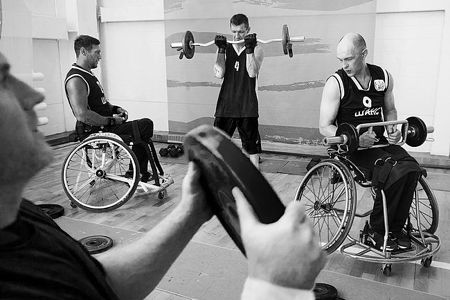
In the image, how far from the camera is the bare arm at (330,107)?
8.50 ft

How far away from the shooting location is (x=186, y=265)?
→ 2.40 meters

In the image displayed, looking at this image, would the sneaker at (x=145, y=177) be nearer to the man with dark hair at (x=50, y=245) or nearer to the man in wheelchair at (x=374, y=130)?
the man in wheelchair at (x=374, y=130)

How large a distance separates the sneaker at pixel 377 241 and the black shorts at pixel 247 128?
178cm

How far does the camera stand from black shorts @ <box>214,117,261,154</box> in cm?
407

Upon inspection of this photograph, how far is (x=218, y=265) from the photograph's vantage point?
2.39m

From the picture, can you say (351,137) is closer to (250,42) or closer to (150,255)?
(150,255)

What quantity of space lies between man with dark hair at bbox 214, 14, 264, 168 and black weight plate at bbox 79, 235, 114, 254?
1.75m

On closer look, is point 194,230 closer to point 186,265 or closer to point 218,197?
point 218,197

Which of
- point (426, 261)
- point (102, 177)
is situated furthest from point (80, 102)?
point (426, 261)

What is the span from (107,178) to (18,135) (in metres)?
2.81

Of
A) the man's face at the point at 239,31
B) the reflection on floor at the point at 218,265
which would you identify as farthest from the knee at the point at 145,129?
the man's face at the point at 239,31

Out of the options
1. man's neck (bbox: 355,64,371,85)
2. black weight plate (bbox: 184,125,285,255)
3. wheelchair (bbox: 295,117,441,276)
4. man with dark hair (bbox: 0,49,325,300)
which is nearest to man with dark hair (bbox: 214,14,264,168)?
man's neck (bbox: 355,64,371,85)

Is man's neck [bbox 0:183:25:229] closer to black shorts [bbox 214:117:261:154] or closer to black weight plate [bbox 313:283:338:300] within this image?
black weight plate [bbox 313:283:338:300]

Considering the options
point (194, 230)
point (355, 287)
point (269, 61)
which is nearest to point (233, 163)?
point (194, 230)
